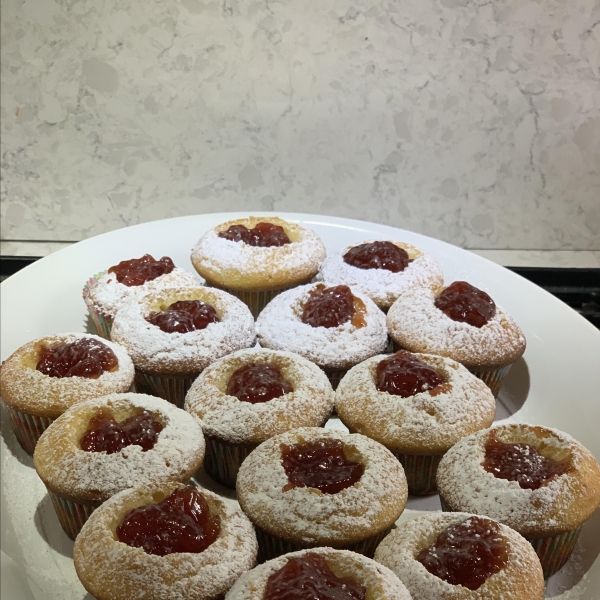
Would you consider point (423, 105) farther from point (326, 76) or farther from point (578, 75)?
point (578, 75)

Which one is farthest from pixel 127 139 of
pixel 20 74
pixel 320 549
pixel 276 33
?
pixel 320 549

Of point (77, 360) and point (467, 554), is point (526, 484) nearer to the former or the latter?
point (467, 554)

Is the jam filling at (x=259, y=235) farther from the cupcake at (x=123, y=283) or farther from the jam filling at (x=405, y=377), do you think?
the jam filling at (x=405, y=377)

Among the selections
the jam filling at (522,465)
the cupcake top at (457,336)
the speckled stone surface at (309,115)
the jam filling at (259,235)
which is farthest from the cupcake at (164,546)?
the speckled stone surface at (309,115)

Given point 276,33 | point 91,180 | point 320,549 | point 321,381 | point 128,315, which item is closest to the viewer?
point 320,549

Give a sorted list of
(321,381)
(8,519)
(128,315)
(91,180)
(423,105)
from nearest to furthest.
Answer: (8,519)
(321,381)
(128,315)
(423,105)
(91,180)

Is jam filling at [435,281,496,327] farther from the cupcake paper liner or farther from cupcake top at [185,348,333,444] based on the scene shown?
the cupcake paper liner
